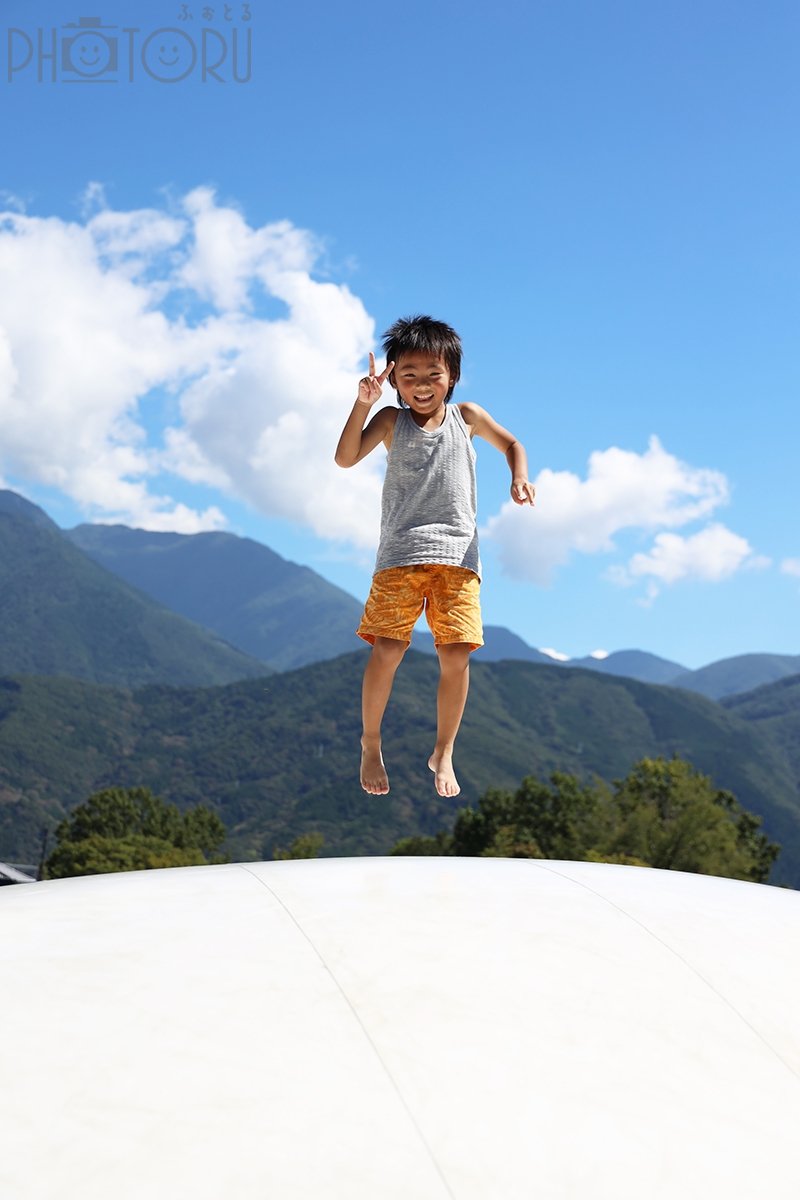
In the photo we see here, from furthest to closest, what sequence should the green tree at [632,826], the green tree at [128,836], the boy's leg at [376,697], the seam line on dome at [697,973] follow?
the green tree at [128,836] < the green tree at [632,826] < the boy's leg at [376,697] < the seam line on dome at [697,973]

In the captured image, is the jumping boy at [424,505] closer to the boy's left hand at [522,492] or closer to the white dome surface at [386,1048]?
the boy's left hand at [522,492]

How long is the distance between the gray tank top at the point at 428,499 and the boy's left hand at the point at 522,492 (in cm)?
27

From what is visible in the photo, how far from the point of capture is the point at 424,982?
4.31 metres

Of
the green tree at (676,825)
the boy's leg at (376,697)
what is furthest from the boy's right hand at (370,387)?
the green tree at (676,825)

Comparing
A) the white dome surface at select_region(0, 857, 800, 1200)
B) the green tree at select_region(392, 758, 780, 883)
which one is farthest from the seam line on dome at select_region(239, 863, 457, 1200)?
the green tree at select_region(392, 758, 780, 883)

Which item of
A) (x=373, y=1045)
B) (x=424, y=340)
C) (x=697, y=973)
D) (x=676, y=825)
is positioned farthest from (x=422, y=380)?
(x=676, y=825)

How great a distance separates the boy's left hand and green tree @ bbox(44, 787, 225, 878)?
67296mm

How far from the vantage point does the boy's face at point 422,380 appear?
257 inches

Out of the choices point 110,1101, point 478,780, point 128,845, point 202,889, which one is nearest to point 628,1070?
Result: point 110,1101

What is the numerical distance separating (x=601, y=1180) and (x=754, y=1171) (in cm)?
57

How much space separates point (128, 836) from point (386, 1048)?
82858 mm

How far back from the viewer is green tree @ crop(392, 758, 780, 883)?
58.1 m

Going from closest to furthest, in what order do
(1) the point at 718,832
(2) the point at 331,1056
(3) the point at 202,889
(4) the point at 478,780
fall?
(2) the point at 331,1056 < (3) the point at 202,889 < (1) the point at 718,832 < (4) the point at 478,780

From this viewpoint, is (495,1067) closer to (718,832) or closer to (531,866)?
(531,866)
